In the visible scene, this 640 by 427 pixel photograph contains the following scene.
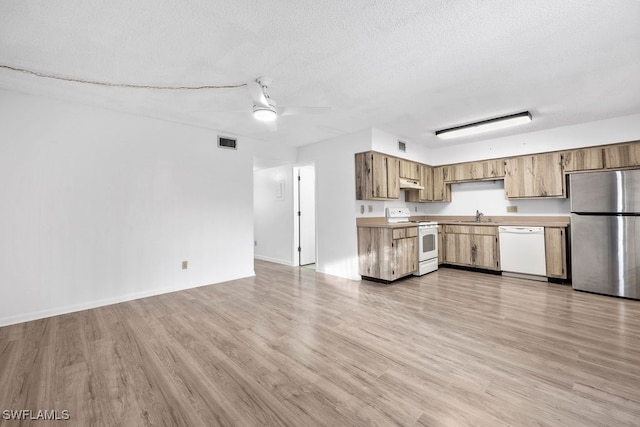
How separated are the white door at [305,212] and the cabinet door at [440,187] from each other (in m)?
2.58

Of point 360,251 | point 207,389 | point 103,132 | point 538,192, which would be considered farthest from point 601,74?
point 103,132

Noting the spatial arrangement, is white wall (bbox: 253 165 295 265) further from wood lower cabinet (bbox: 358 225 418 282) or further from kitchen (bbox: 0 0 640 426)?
wood lower cabinet (bbox: 358 225 418 282)

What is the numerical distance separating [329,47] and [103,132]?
3065 mm

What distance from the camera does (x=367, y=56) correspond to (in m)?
2.33

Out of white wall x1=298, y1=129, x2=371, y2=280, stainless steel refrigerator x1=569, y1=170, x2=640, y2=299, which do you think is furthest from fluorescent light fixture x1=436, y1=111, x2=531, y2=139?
white wall x1=298, y1=129, x2=371, y2=280

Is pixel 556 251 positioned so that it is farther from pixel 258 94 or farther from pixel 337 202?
pixel 258 94

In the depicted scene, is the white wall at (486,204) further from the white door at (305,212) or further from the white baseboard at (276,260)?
the white baseboard at (276,260)

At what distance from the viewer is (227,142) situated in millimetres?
4570

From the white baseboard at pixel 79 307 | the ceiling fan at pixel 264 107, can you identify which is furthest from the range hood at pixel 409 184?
the white baseboard at pixel 79 307

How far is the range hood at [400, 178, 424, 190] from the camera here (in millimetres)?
4945

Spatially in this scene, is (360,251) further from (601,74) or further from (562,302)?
(601,74)

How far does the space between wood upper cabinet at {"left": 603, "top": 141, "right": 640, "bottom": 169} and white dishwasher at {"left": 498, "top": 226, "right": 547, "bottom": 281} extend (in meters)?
1.26

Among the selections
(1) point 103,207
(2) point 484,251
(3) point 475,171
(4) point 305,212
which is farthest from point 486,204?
(1) point 103,207

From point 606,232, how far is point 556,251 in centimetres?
70
